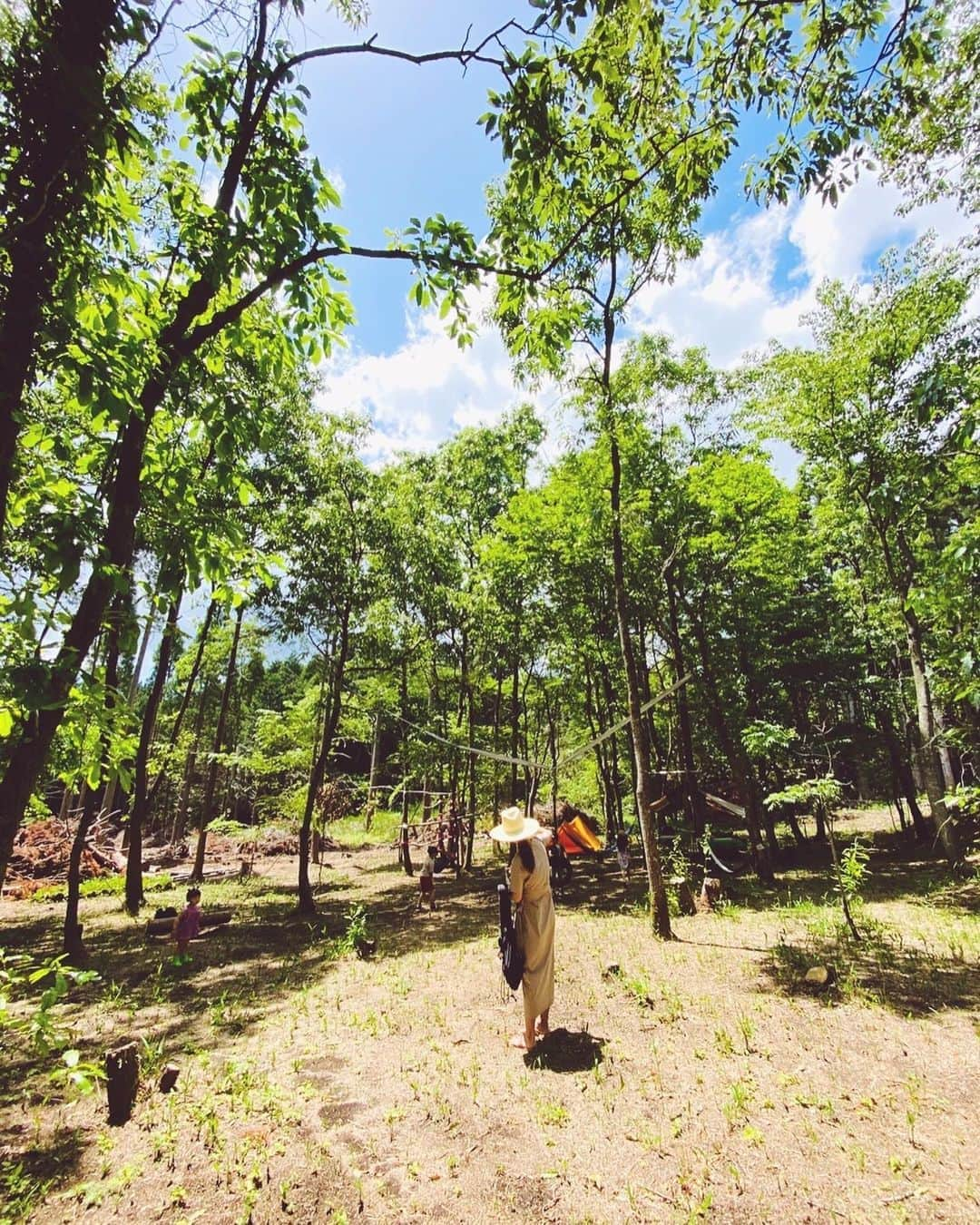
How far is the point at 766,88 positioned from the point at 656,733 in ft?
73.4

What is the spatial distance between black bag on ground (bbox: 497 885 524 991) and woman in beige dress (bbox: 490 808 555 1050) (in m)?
0.05

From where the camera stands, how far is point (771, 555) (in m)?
14.5

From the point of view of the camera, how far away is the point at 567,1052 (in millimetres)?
5609

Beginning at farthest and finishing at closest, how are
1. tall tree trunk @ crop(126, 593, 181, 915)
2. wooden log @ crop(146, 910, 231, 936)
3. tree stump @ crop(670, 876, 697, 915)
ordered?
tall tree trunk @ crop(126, 593, 181, 915) → wooden log @ crop(146, 910, 231, 936) → tree stump @ crop(670, 876, 697, 915)

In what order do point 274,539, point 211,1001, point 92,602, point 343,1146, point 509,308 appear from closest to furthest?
point 92,602
point 509,308
point 343,1146
point 211,1001
point 274,539

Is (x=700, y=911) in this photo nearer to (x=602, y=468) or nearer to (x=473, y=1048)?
(x=473, y=1048)

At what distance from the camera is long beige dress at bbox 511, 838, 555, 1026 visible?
5.58 metres

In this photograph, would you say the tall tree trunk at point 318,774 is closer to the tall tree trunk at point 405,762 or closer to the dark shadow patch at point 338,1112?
the tall tree trunk at point 405,762

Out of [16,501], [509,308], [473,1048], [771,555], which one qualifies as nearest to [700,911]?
[473,1048]

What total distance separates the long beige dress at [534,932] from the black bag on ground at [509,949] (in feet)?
0.18

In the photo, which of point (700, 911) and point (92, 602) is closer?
point (92, 602)

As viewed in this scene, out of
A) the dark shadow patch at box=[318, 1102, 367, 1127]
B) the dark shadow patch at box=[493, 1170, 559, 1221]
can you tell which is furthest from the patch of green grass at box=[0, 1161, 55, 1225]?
the dark shadow patch at box=[493, 1170, 559, 1221]

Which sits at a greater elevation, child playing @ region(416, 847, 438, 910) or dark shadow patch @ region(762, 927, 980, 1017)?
child playing @ region(416, 847, 438, 910)

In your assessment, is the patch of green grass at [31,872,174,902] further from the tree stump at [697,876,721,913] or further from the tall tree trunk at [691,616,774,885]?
the tall tree trunk at [691,616,774,885]
